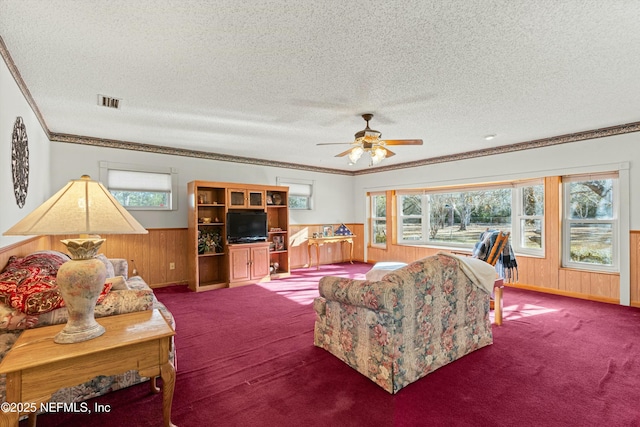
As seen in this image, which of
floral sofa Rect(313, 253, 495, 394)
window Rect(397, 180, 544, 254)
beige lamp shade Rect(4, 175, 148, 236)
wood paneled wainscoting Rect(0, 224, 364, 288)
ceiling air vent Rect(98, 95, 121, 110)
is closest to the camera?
beige lamp shade Rect(4, 175, 148, 236)

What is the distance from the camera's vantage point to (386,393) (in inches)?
85.9

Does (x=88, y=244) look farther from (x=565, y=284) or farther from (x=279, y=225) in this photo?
(x=565, y=284)

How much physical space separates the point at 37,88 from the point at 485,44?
3.88 metres

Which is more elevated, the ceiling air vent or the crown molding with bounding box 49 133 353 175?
the ceiling air vent

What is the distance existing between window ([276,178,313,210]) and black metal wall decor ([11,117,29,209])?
451 centimetres

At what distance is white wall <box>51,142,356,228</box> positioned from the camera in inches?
184

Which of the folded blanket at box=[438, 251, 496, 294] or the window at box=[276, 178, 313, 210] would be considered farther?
the window at box=[276, 178, 313, 210]

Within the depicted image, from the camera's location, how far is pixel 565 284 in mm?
4723

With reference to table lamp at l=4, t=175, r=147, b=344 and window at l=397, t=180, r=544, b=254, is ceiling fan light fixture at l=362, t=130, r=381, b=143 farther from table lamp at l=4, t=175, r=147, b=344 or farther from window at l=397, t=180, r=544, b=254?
window at l=397, t=180, r=544, b=254

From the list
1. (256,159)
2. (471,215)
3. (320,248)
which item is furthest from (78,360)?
(471,215)

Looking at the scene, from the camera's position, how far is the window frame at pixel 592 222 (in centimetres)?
432

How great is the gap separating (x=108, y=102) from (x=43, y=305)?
7.62ft

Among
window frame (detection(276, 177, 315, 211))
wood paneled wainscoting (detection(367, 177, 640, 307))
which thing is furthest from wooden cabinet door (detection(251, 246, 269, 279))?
wood paneled wainscoting (detection(367, 177, 640, 307))

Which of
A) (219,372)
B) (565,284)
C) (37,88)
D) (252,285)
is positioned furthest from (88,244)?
(565,284)
